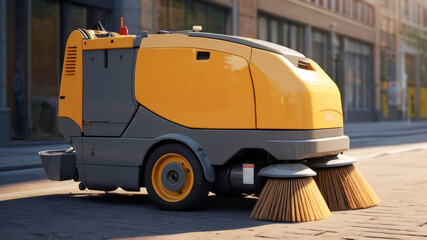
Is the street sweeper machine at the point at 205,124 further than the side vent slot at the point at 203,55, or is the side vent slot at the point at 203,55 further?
the side vent slot at the point at 203,55

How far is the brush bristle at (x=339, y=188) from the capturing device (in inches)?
282

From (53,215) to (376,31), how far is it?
47.5 m

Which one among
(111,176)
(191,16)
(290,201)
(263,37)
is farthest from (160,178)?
(263,37)

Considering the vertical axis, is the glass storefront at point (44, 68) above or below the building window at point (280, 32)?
below

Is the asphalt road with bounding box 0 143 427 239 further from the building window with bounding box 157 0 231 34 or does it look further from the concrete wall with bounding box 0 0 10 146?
the building window with bounding box 157 0 231 34

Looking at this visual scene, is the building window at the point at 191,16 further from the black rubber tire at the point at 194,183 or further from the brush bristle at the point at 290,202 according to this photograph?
the brush bristle at the point at 290,202

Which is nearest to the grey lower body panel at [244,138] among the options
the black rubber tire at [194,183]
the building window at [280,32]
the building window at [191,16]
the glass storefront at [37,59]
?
the black rubber tire at [194,183]

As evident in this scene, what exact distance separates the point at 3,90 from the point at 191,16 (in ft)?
32.7

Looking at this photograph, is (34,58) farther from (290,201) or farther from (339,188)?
(290,201)

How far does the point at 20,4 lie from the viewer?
2097 centimetres

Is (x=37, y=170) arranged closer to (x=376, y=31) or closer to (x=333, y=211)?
(x=333, y=211)

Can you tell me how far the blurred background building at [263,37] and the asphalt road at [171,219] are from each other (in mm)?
12225

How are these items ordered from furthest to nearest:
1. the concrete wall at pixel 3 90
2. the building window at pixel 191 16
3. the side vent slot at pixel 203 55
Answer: the building window at pixel 191 16
the concrete wall at pixel 3 90
the side vent slot at pixel 203 55

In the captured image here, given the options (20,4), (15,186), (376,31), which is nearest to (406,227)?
(15,186)
